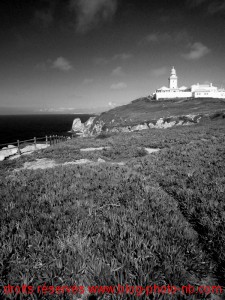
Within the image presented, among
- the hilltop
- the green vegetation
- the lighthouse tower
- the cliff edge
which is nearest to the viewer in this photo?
the green vegetation

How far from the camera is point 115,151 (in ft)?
42.0

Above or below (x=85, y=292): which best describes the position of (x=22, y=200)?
above

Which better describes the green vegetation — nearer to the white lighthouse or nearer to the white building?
the white building

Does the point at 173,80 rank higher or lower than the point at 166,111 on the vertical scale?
higher

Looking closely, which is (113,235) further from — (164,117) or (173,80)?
(173,80)

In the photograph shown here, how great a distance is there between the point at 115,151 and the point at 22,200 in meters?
8.84

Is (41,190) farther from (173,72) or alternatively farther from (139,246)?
(173,72)

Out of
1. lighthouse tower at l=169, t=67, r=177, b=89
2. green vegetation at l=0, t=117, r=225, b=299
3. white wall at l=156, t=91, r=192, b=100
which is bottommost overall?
green vegetation at l=0, t=117, r=225, b=299

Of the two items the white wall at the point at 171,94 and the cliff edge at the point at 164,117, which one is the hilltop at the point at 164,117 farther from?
the white wall at the point at 171,94

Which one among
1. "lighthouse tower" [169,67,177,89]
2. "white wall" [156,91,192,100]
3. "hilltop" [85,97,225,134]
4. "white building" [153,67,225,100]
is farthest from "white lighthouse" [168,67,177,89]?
"hilltop" [85,97,225,134]

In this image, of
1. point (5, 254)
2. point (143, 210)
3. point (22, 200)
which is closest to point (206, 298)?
point (143, 210)

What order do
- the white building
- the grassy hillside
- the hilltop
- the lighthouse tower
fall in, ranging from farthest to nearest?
the lighthouse tower
the white building
the grassy hillside
the hilltop

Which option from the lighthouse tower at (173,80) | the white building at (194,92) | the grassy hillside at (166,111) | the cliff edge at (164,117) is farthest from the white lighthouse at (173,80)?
the cliff edge at (164,117)

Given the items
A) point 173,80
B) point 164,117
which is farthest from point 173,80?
point 164,117
